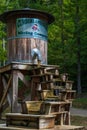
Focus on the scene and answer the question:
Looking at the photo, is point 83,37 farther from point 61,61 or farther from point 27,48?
point 27,48

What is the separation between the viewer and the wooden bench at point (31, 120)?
8.19 meters

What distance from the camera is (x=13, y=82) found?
13594 millimetres

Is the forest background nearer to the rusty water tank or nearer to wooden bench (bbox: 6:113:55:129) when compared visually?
the rusty water tank

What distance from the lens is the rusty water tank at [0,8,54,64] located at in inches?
528

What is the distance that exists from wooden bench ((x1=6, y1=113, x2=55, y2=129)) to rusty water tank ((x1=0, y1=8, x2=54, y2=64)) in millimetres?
5109

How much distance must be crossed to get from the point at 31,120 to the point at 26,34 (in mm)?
5641

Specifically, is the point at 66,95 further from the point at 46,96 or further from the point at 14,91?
the point at 14,91

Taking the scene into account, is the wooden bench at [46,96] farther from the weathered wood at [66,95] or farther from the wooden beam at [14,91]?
the wooden beam at [14,91]

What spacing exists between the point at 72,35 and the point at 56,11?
2865 millimetres

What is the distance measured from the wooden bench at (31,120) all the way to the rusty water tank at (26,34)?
511cm

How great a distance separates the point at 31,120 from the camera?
8320mm

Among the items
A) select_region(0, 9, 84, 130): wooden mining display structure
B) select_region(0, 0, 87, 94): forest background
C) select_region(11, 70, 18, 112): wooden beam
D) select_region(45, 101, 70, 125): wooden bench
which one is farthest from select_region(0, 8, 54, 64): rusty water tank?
select_region(0, 0, 87, 94): forest background

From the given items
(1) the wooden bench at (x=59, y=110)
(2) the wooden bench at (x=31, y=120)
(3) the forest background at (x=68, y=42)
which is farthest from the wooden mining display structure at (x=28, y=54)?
(3) the forest background at (x=68, y=42)

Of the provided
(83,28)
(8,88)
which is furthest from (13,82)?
(83,28)
